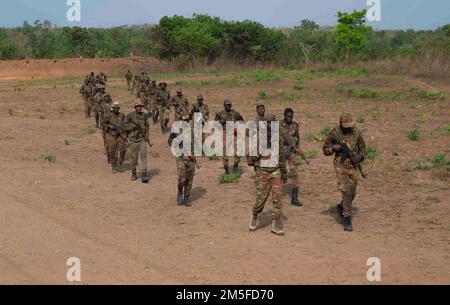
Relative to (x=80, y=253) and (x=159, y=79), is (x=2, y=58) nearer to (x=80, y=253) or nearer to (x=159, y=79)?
(x=159, y=79)

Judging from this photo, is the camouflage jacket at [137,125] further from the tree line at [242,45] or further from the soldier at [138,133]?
the tree line at [242,45]

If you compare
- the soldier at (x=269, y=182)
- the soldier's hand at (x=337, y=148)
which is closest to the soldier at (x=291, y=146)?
the soldier's hand at (x=337, y=148)

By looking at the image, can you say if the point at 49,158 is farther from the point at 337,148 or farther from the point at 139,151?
the point at 337,148

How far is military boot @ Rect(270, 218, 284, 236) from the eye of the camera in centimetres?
899

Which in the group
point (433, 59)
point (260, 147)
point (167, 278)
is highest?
point (433, 59)

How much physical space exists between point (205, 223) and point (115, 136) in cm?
485

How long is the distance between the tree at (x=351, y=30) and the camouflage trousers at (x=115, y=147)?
36.4m

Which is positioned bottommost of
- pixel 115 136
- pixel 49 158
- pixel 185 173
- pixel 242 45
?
pixel 49 158

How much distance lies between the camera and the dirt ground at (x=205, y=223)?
7.51 metres

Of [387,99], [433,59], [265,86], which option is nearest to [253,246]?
[387,99]

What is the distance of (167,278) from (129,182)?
5748mm

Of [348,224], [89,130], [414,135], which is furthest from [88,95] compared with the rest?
[348,224]

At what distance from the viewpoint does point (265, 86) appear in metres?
32.2

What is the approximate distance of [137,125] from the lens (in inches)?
492
